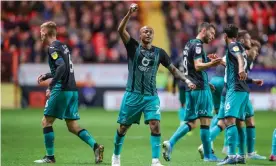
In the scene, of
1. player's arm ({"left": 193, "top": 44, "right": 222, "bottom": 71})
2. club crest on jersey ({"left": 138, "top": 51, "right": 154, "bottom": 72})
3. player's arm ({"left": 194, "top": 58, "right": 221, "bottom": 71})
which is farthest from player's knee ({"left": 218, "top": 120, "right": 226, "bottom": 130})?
club crest on jersey ({"left": 138, "top": 51, "right": 154, "bottom": 72})

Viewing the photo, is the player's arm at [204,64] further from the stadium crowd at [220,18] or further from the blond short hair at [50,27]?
the stadium crowd at [220,18]

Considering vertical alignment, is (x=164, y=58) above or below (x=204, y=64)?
above

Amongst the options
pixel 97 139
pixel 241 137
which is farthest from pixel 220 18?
pixel 241 137

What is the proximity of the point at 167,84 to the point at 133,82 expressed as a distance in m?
16.1

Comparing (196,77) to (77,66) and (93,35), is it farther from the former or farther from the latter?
(93,35)

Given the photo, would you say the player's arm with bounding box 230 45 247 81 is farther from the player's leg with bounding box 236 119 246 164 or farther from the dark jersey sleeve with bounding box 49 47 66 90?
the dark jersey sleeve with bounding box 49 47 66 90

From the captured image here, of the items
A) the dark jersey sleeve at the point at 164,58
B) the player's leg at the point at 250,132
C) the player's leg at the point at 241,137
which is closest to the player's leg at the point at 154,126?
the dark jersey sleeve at the point at 164,58

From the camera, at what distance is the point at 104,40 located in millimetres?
29625

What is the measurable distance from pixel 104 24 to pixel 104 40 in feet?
3.30

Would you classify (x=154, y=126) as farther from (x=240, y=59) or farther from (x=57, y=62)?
(x=57, y=62)

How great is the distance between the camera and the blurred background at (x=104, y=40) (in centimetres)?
2703

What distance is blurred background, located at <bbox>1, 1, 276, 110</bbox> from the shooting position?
88.7ft

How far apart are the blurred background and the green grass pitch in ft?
9.36

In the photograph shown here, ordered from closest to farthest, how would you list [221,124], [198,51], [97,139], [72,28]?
[198,51] < [221,124] < [97,139] < [72,28]
